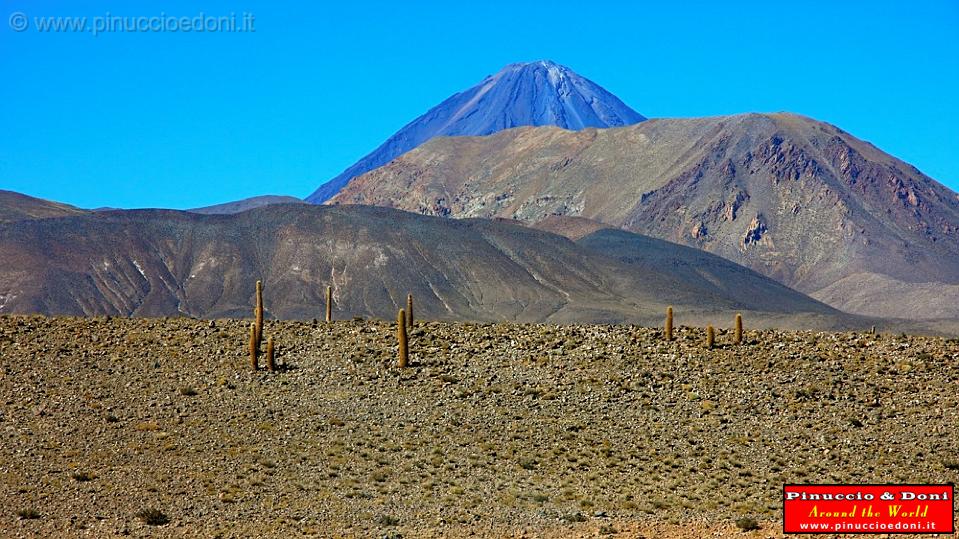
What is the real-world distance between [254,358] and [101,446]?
6178mm

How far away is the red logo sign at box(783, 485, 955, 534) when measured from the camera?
65.6 ft

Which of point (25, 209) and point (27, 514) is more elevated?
point (25, 209)

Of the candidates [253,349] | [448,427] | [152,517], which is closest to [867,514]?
[448,427]

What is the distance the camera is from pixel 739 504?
957 inches

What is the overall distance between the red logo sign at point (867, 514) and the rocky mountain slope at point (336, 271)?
110 metres

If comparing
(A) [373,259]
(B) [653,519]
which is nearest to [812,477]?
(B) [653,519]

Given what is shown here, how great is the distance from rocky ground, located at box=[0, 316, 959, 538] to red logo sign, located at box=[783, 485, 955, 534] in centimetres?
93

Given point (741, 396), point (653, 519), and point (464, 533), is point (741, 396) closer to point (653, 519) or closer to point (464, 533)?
point (653, 519)

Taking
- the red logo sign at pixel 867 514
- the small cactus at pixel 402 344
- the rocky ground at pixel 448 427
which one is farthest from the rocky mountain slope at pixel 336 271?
the red logo sign at pixel 867 514

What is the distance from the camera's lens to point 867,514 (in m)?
20.0

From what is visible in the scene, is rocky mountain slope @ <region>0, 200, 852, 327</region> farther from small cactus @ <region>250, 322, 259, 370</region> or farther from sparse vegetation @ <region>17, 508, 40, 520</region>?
sparse vegetation @ <region>17, 508, 40, 520</region>

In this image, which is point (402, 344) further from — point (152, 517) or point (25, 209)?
point (25, 209)

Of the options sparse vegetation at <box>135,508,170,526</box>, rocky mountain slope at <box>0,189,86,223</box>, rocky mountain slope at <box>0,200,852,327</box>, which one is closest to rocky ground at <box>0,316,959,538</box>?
sparse vegetation at <box>135,508,170,526</box>

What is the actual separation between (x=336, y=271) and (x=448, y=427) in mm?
125176
